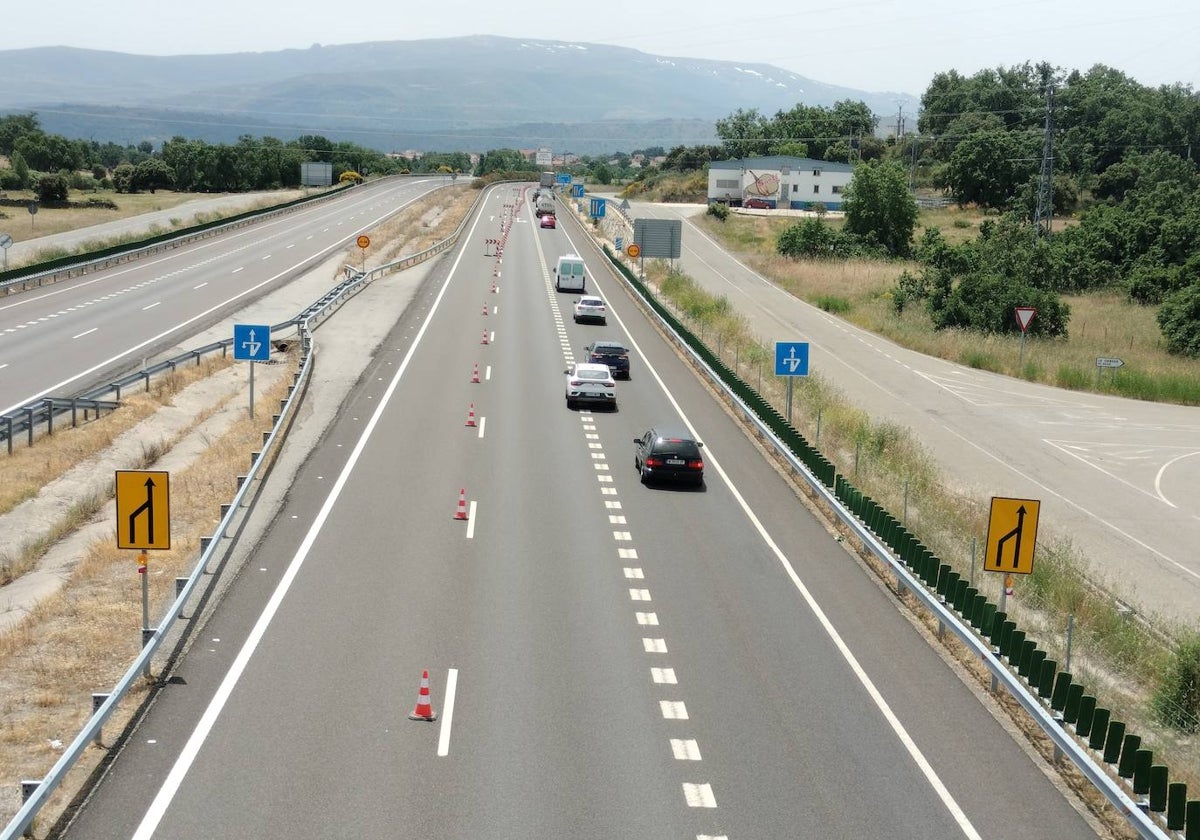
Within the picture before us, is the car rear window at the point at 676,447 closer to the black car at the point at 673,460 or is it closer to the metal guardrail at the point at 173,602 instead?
the black car at the point at 673,460

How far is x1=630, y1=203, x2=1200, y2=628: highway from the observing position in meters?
28.3

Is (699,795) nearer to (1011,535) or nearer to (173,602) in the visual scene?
(1011,535)

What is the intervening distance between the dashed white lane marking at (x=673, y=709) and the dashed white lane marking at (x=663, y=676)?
666 mm

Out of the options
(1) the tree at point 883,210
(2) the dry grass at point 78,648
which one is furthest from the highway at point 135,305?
(1) the tree at point 883,210

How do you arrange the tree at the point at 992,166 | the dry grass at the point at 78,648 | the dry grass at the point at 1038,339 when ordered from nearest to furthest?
the dry grass at the point at 78,648, the dry grass at the point at 1038,339, the tree at the point at 992,166

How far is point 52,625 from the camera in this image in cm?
1739

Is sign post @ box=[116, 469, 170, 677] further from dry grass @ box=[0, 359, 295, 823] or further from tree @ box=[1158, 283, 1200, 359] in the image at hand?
tree @ box=[1158, 283, 1200, 359]

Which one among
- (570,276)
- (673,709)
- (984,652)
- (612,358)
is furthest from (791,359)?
(570,276)

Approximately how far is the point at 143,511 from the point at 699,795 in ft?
25.5

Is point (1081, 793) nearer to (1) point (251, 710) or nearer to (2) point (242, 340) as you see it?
(1) point (251, 710)

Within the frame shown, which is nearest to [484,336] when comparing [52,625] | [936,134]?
[52,625]

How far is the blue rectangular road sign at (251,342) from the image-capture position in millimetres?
32656

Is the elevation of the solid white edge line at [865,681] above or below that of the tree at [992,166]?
below

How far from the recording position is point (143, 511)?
15.9 m
